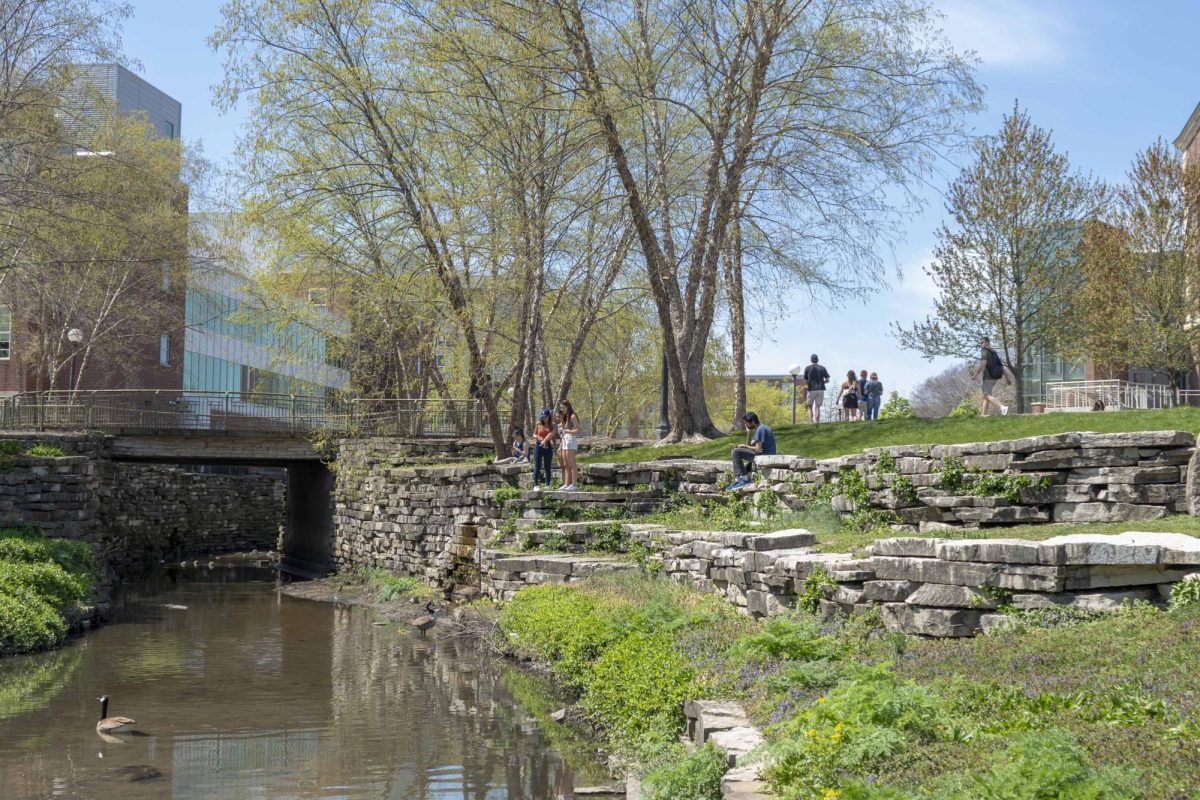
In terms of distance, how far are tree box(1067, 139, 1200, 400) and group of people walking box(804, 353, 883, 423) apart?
23.3 ft

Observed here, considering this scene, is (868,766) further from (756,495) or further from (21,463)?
(21,463)

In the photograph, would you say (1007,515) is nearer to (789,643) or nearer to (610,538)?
(789,643)

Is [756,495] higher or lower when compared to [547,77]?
lower

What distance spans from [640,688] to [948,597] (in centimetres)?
269

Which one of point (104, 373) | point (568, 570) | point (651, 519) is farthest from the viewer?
point (104, 373)

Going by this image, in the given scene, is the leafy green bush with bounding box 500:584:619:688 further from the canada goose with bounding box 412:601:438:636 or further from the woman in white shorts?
the woman in white shorts

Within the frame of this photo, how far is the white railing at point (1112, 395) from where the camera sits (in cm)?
2844

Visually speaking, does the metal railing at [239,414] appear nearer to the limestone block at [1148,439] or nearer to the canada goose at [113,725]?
the canada goose at [113,725]

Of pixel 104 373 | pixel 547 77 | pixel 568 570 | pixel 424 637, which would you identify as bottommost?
pixel 424 637

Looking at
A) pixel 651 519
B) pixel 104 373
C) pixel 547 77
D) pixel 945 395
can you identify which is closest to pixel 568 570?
pixel 651 519

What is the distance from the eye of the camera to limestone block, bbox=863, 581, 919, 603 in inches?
358

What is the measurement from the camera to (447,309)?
27062 mm

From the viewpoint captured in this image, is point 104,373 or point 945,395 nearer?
point 104,373

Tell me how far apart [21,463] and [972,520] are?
62.1 ft
